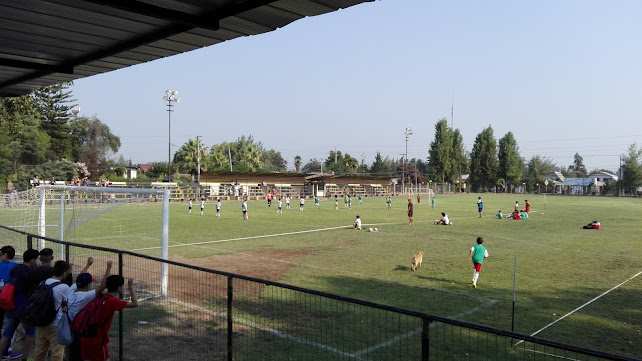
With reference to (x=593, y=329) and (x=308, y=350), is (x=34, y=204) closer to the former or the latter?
(x=308, y=350)

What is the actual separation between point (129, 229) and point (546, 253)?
2032 centimetres

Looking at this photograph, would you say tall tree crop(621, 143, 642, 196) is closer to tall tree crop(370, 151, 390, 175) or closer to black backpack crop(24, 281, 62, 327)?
tall tree crop(370, 151, 390, 175)

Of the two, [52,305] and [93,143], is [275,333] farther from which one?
[93,143]

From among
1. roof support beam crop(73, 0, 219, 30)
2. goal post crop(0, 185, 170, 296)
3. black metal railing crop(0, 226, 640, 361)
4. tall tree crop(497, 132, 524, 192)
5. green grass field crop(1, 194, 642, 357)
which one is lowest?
green grass field crop(1, 194, 642, 357)

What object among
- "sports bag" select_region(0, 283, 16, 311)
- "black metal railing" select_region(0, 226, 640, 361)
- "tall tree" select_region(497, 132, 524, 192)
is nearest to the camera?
"sports bag" select_region(0, 283, 16, 311)

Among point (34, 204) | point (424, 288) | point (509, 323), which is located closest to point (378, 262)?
point (424, 288)

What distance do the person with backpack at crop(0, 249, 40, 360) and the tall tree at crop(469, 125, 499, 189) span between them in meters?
129

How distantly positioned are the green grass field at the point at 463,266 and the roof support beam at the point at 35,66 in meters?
7.79

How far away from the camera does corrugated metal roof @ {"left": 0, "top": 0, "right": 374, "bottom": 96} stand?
459 cm

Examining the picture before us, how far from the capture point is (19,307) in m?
6.21

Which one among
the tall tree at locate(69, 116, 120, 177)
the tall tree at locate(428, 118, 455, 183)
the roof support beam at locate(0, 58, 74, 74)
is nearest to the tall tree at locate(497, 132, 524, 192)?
the tall tree at locate(428, 118, 455, 183)

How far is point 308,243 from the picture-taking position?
21.1 m

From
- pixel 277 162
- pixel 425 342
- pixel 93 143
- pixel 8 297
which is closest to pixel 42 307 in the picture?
pixel 8 297

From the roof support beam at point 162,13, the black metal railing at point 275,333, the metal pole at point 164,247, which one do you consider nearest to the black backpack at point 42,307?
the black metal railing at point 275,333
